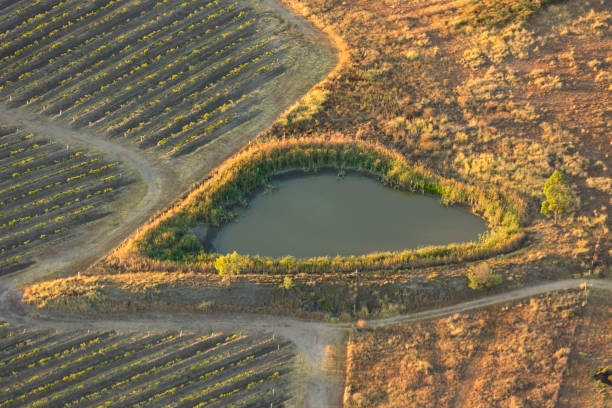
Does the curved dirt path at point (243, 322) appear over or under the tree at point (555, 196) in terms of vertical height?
under

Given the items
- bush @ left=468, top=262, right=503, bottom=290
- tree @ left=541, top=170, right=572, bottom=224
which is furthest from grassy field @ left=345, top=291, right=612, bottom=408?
tree @ left=541, top=170, right=572, bottom=224

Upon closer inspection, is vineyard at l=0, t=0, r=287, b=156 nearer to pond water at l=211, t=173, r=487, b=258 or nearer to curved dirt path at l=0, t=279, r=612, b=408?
pond water at l=211, t=173, r=487, b=258

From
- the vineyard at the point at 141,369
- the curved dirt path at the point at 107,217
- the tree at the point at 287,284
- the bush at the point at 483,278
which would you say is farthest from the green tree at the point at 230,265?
the bush at the point at 483,278

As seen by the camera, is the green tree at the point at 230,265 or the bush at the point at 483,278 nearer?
the bush at the point at 483,278

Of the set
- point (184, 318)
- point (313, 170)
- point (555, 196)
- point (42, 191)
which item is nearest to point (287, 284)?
point (184, 318)

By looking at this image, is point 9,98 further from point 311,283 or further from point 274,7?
point 311,283

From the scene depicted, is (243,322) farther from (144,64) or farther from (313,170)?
(144,64)

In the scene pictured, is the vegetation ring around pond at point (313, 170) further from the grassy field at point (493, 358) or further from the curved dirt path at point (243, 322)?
the grassy field at point (493, 358)
